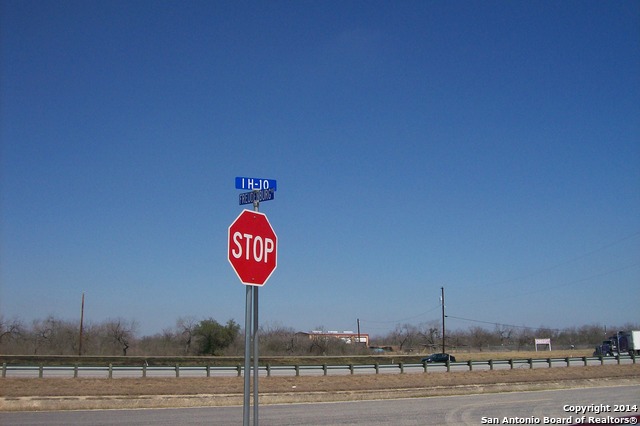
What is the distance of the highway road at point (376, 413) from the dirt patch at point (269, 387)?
2018mm

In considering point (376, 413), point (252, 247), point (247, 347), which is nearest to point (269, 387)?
point (376, 413)

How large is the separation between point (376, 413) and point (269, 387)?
389 inches

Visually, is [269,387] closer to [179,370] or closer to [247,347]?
[179,370]

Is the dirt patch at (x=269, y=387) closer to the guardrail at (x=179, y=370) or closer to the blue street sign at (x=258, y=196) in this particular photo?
the guardrail at (x=179, y=370)

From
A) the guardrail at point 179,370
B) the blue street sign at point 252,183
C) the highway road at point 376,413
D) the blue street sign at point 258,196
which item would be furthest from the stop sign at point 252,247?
the guardrail at point 179,370

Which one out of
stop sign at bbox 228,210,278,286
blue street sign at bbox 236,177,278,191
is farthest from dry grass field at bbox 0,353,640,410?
stop sign at bbox 228,210,278,286

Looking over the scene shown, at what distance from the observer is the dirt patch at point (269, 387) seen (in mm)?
24406

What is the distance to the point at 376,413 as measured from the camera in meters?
21.0

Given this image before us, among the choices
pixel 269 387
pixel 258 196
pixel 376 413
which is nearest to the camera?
pixel 258 196

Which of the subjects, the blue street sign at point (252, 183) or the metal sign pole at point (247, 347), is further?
the blue street sign at point (252, 183)

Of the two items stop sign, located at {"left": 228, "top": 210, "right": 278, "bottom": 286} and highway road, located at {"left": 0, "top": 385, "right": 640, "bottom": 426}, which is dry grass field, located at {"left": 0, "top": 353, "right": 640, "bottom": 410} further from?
stop sign, located at {"left": 228, "top": 210, "right": 278, "bottom": 286}

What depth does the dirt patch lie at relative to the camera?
2441 centimetres

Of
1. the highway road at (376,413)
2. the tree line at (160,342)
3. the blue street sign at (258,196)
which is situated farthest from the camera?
the tree line at (160,342)

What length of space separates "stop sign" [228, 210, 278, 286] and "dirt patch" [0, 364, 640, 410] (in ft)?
61.3
